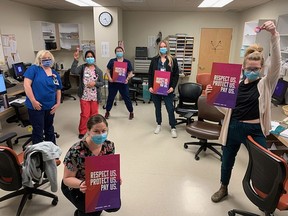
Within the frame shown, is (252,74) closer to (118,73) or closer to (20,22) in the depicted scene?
(118,73)

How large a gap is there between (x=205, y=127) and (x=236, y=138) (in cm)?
115

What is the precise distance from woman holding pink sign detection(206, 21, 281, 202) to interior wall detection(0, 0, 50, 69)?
464cm

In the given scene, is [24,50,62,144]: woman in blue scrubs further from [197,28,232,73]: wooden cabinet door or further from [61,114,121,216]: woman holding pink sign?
[197,28,232,73]: wooden cabinet door

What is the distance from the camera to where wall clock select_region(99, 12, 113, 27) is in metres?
5.38

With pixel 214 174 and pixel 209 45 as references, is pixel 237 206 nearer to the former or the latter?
pixel 214 174

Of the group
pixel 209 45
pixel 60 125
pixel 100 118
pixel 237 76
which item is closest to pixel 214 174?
pixel 237 76

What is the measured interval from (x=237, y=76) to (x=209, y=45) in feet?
16.2

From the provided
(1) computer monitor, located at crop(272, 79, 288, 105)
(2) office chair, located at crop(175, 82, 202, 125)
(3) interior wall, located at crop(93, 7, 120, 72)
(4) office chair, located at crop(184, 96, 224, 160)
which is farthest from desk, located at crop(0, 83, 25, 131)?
(1) computer monitor, located at crop(272, 79, 288, 105)

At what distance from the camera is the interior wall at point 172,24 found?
6.18 m

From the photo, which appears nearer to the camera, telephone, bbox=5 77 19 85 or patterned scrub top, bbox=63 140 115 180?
patterned scrub top, bbox=63 140 115 180

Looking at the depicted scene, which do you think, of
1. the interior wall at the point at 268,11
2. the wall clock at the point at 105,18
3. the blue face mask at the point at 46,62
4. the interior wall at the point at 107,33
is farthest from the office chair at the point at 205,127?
the wall clock at the point at 105,18

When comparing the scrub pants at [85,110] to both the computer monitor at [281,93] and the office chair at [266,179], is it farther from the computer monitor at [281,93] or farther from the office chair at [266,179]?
the computer monitor at [281,93]

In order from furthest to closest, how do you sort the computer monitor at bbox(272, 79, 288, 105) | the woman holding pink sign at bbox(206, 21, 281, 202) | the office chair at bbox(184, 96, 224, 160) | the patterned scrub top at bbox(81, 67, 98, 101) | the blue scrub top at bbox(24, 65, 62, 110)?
the patterned scrub top at bbox(81, 67, 98, 101), the computer monitor at bbox(272, 79, 288, 105), the office chair at bbox(184, 96, 224, 160), the blue scrub top at bbox(24, 65, 62, 110), the woman holding pink sign at bbox(206, 21, 281, 202)

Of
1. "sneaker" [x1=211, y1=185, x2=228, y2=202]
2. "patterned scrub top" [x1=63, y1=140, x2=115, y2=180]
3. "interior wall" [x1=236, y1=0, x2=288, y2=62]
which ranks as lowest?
"sneaker" [x1=211, y1=185, x2=228, y2=202]
